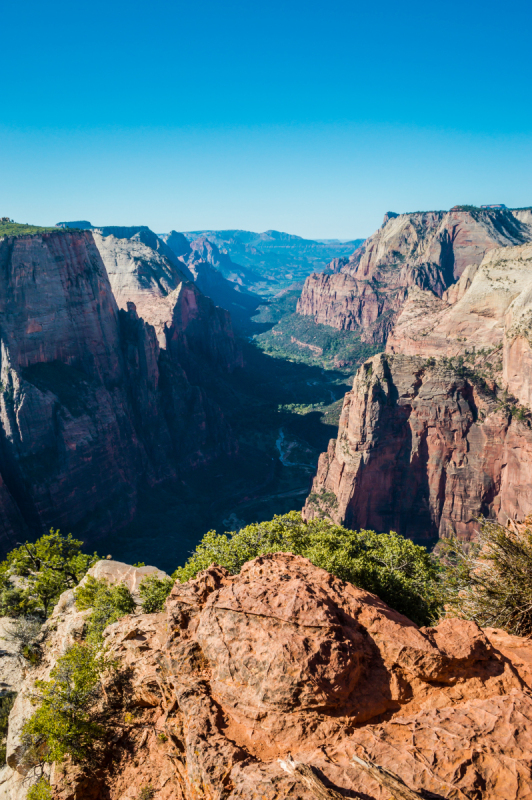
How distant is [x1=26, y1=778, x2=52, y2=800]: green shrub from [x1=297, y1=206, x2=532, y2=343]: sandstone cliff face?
536 feet

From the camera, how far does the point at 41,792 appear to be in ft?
43.9

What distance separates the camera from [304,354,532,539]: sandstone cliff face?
49812 mm

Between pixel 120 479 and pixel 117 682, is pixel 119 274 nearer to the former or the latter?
pixel 120 479

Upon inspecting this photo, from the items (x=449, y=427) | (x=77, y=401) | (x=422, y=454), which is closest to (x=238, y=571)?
(x=449, y=427)

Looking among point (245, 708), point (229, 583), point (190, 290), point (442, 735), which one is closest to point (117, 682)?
point (229, 583)

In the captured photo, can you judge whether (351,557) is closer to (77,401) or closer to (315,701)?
(315,701)

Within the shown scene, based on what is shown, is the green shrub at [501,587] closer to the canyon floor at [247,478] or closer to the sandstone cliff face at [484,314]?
the sandstone cliff face at [484,314]

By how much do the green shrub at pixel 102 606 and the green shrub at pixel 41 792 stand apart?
5553 mm

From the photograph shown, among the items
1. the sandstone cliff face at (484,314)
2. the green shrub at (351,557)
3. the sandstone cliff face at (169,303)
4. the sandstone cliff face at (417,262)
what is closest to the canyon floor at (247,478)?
the sandstone cliff face at (169,303)

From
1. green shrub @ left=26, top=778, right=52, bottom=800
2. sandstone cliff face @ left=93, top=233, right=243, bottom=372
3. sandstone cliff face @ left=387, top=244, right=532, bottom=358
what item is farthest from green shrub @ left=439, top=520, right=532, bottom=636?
sandstone cliff face @ left=93, top=233, right=243, bottom=372

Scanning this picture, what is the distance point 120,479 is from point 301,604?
210 feet

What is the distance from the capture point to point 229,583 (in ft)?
47.0

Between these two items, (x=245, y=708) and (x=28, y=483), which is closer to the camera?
(x=245, y=708)

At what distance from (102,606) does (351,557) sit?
1334 cm
